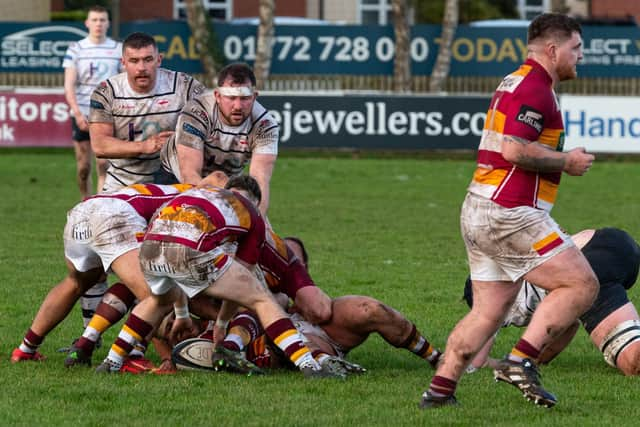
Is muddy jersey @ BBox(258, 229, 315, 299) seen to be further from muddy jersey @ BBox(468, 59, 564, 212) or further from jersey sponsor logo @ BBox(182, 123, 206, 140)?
muddy jersey @ BBox(468, 59, 564, 212)

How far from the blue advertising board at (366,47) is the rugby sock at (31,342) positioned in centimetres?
2300

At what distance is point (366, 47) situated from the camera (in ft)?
104

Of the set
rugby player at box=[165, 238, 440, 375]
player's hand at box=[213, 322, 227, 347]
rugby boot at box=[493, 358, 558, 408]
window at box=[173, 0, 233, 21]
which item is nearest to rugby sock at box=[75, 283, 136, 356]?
rugby player at box=[165, 238, 440, 375]

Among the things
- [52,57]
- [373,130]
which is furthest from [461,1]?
[373,130]

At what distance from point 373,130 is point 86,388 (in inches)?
681

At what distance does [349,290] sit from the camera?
10875 millimetres

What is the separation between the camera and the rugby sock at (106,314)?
7777 mm

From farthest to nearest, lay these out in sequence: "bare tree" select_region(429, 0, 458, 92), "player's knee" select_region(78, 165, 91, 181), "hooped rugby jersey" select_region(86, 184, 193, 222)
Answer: "bare tree" select_region(429, 0, 458, 92) → "player's knee" select_region(78, 165, 91, 181) → "hooped rugby jersey" select_region(86, 184, 193, 222)

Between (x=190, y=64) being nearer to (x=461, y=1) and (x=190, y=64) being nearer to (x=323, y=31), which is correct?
(x=323, y=31)

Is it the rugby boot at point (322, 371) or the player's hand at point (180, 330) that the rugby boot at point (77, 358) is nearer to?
the player's hand at point (180, 330)

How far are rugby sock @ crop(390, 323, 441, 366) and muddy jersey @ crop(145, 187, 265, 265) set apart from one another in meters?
1.11

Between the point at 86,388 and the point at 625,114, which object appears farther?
the point at 625,114

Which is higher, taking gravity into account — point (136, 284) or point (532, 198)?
point (532, 198)

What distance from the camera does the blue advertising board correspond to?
3142 cm
